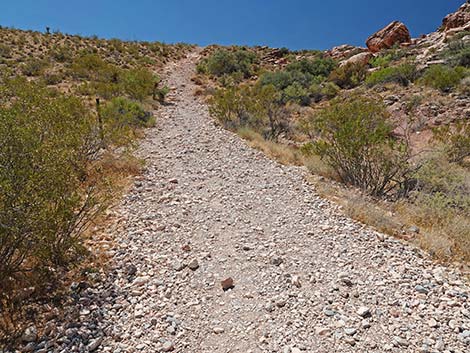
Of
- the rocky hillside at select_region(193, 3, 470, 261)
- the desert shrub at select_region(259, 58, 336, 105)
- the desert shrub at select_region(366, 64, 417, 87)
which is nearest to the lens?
the rocky hillside at select_region(193, 3, 470, 261)

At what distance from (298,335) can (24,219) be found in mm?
3078

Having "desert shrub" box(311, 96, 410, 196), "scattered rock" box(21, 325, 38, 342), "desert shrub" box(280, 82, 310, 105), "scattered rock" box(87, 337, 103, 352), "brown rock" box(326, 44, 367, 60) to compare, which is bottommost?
"scattered rock" box(87, 337, 103, 352)

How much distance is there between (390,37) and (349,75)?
39.1 feet

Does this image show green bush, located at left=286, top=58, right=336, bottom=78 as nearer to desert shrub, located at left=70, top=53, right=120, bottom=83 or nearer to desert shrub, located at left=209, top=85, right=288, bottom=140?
desert shrub, located at left=209, top=85, right=288, bottom=140

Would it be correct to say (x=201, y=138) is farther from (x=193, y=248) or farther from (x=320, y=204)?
(x=193, y=248)

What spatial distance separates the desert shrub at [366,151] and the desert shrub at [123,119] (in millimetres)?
5238

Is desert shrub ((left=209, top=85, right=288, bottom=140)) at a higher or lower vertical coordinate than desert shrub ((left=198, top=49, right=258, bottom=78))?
lower

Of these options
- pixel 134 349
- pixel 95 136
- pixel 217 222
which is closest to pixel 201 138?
pixel 95 136

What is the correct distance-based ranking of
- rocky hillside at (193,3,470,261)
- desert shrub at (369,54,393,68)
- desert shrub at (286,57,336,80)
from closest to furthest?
rocky hillside at (193,3,470,261) → desert shrub at (369,54,393,68) → desert shrub at (286,57,336,80)

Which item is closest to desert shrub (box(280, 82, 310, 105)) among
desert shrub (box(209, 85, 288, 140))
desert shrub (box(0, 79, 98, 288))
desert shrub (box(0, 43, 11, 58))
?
desert shrub (box(209, 85, 288, 140))

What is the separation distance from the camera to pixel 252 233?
507 centimetres

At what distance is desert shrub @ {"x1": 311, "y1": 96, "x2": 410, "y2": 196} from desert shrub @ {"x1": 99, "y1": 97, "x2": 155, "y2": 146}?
5.24 metres

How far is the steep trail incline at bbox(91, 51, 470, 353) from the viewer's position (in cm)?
306

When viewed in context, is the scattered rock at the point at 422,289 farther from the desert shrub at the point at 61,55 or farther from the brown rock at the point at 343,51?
the brown rock at the point at 343,51
